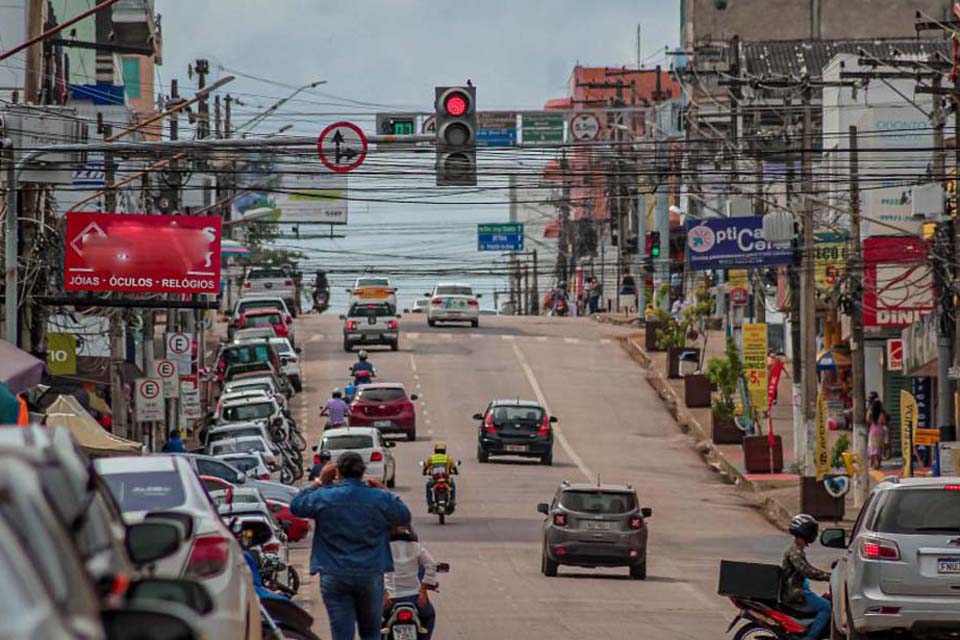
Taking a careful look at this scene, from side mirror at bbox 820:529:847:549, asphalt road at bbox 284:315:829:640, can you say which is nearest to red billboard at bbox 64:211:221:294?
asphalt road at bbox 284:315:829:640

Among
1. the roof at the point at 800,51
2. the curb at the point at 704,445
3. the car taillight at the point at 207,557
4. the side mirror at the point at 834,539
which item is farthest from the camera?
the roof at the point at 800,51

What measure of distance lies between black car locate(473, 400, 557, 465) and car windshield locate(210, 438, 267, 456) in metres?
8.64

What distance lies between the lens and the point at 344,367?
7106 centimetres

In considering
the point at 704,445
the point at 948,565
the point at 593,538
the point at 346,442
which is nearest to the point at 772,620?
the point at 948,565

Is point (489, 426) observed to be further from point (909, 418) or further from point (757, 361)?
point (909, 418)

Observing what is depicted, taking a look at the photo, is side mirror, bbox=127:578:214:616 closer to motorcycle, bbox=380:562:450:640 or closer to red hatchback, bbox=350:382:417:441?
motorcycle, bbox=380:562:450:640

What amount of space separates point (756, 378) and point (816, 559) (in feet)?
54.0

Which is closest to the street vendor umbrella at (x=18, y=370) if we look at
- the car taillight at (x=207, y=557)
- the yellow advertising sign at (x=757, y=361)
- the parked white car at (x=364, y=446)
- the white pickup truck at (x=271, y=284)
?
the car taillight at (x=207, y=557)

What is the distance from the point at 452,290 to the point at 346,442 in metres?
44.6

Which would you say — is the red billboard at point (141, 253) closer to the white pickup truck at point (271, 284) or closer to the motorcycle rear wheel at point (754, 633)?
the motorcycle rear wheel at point (754, 633)

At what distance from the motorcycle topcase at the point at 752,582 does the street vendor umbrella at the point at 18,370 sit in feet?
30.8

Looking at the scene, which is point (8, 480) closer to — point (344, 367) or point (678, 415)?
point (678, 415)

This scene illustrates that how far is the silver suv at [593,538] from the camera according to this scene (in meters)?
29.9

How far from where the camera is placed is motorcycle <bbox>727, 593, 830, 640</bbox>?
59.9 feet
